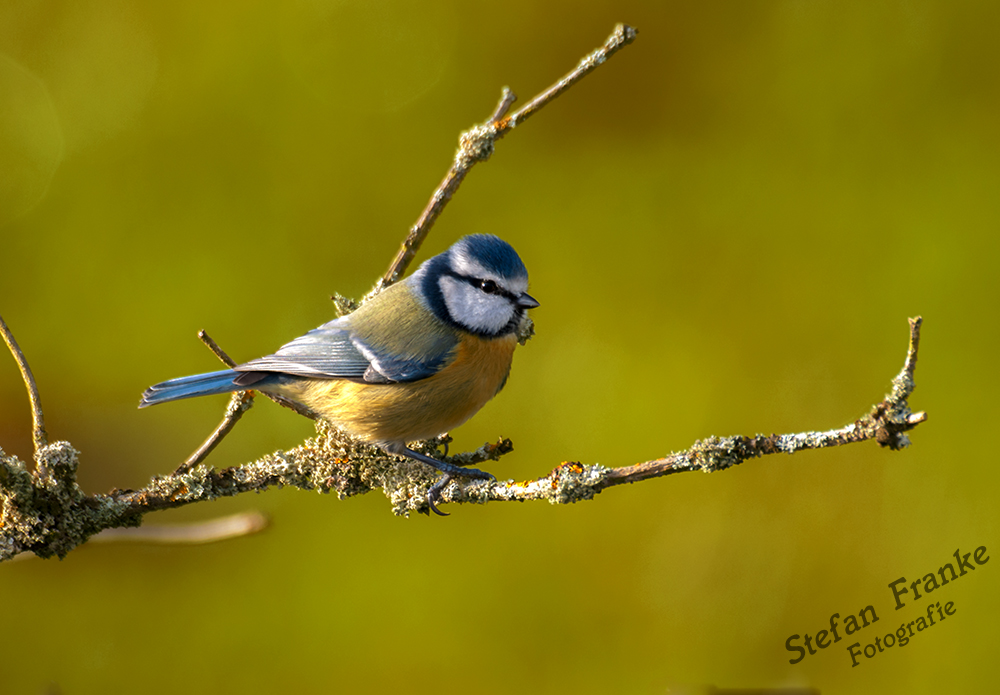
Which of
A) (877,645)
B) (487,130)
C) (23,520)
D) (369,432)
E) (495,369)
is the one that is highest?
(487,130)

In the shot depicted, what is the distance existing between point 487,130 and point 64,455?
2.25ft

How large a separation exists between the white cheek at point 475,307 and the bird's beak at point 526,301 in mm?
22

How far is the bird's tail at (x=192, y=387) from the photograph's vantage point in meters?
1.15

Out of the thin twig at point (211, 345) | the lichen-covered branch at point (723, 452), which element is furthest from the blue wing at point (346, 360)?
the lichen-covered branch at point (723, 452)

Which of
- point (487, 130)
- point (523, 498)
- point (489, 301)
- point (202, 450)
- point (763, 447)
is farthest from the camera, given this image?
point (489, 301)

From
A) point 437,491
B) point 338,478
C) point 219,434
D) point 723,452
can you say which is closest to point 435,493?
point 437,491

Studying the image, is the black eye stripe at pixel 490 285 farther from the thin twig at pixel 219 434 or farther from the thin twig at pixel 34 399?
the thin twig at pixel 34 399

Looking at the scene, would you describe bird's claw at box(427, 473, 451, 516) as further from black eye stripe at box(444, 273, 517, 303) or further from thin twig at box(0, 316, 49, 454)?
thin twig at box(0, 316, 49, 454)

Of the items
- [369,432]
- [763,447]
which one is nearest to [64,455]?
[369,432]

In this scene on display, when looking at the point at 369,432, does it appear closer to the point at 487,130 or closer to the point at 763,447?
A: the point at 487,130

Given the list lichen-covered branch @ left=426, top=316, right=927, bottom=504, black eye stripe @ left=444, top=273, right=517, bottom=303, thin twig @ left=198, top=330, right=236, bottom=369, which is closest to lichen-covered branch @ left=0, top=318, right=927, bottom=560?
lichen-covered branch @ left=426, top=316, right=927, bottom=504

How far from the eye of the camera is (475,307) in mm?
1288

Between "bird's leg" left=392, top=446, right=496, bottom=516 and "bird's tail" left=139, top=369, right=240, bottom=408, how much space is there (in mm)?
296

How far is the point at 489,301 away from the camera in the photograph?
127 cm
